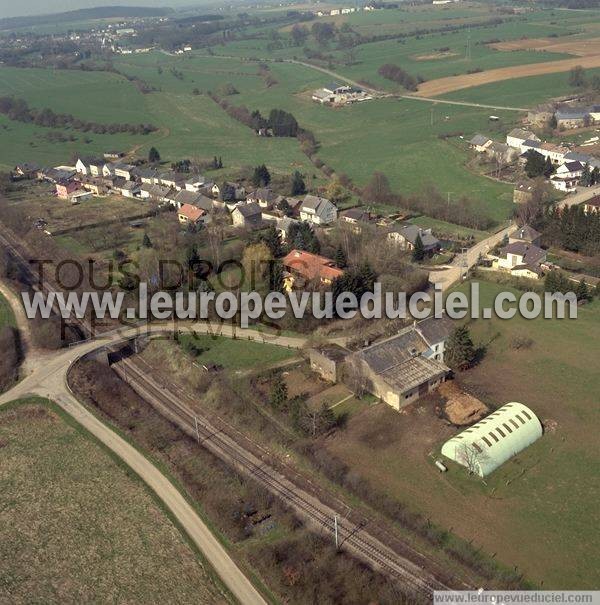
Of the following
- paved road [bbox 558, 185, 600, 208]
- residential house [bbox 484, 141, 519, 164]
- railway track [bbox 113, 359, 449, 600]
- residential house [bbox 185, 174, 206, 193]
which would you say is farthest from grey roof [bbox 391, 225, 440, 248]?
residential house [bbox 185, 174, 206, 193]

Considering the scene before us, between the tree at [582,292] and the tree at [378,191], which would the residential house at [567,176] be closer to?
the tree at [378,191]

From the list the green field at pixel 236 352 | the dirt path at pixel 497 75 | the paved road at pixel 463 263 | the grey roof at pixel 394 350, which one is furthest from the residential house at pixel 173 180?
the dirt path at pixel 497 75

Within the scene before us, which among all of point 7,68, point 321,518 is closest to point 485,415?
point 321,518

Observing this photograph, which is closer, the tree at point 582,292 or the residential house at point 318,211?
the tree at point 582,292

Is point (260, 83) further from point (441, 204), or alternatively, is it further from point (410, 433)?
point (410, 433)

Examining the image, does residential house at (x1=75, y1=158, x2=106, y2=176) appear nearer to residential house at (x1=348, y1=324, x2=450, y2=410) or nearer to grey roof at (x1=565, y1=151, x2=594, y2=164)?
grey roof at (x1=565, y1=151, x2=594, y2=164)

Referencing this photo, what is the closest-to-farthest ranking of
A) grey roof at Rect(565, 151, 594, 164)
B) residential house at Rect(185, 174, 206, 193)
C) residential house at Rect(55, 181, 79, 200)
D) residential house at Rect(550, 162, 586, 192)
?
residential house at Rect(550, 162, 586, 192) → grey roof at Rect(565, 151, 594, 164) → residential house at Rect(185, 174, 206, 193) → residential house at Rect(55, 181, 79, 200)
